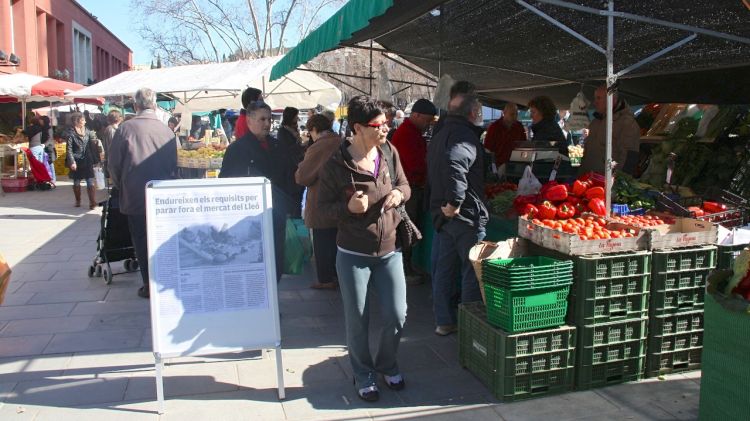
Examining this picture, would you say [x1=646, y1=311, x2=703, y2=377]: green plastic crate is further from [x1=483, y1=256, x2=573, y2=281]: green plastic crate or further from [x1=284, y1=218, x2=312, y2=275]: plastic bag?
[x1=284, y1=218, x2=312, y2=275]: plastic bag

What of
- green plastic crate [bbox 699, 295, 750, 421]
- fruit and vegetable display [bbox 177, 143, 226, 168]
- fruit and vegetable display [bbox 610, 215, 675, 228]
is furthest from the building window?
green plastic crate [bbox 699, 295, 750, 421]

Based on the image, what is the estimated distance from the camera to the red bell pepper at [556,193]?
199 inches

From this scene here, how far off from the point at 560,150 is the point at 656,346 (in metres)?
2.88

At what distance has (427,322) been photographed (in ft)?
18.5

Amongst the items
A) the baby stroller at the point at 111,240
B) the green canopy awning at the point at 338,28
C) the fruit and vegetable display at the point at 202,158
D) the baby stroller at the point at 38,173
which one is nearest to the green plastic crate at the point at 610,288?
the green canopy awning at the point at 338,28

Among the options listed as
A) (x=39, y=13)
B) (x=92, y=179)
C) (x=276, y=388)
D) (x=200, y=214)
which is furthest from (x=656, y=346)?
(x=39, y=13)

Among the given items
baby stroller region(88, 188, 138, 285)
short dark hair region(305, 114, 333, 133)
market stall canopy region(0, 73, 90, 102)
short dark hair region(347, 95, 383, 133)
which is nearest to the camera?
short dark hair region(347, 95, 383, 133)

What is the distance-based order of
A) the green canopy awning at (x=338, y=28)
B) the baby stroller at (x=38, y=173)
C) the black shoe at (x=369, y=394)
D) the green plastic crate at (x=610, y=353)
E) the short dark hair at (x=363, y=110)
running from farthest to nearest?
the baby stroller at (x=38, y=173)
the green canopy awning at (x=338, y=28)
the green plastic crate at (x=610, y=353)
the black shoe at (x=369, y=394)
the short dark hair at (x=363, y=110)

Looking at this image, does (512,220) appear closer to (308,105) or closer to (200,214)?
(200,214)

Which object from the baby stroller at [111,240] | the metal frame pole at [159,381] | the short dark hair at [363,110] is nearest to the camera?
the short dark hair at [363,110]

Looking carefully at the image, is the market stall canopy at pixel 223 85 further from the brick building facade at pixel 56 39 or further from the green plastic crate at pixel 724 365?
the green plastic crate at pixel 724 365

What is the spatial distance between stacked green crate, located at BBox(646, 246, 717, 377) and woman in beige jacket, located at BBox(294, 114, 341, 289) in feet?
8.20

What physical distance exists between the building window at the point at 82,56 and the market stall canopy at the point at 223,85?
24.0m

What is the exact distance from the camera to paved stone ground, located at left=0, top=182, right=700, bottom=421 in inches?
153
